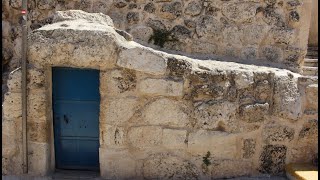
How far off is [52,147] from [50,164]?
0.17m

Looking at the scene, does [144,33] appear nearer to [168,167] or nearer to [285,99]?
[168,167]

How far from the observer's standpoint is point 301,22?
14.2ft

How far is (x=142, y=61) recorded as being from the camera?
3680mm

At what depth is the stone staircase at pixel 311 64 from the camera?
4859 mm

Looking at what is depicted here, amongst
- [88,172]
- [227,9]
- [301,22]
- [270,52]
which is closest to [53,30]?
[88,172]

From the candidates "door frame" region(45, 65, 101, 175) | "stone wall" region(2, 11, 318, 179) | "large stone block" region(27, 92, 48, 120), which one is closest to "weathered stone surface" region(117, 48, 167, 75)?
"stone wall" region(2, 11, 318, 179)

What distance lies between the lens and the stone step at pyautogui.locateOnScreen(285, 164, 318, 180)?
11.8ft

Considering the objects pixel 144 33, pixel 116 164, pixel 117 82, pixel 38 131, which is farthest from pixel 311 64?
pixel 38 131

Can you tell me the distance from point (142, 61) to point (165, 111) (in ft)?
1.73

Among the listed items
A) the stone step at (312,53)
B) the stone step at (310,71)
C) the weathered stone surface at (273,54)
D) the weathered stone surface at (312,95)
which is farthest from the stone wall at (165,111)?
the stone step at (312,53)

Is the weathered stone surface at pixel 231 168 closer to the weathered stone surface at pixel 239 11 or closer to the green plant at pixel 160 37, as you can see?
the green plant at pixel 160 37

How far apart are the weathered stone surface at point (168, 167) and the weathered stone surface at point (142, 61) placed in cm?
85

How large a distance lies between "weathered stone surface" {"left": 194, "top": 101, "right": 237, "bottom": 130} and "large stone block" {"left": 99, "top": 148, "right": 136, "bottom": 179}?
0.78 meters

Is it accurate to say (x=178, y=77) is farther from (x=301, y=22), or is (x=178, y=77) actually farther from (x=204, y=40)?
(x=301, y=22)
